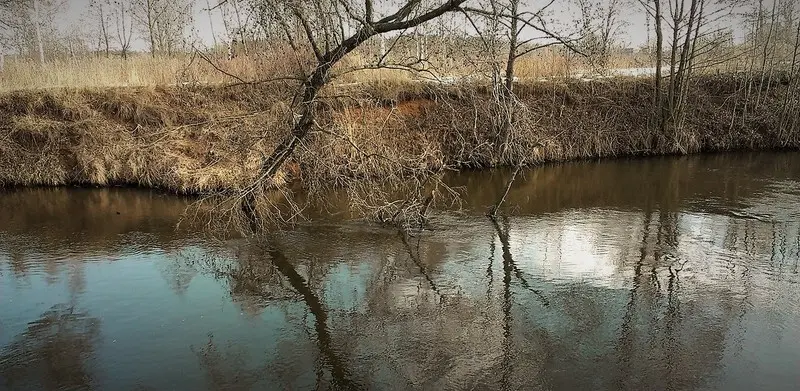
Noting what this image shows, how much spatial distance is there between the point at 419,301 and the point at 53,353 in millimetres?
3937

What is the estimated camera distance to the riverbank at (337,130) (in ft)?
36.3

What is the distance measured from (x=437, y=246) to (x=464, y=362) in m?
3.45

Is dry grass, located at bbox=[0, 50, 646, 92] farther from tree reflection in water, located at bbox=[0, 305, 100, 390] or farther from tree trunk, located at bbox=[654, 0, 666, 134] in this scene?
tree reflection in water, located at bbox=[0, 305, 100, 390]

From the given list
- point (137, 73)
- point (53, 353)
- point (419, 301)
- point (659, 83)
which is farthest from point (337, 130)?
point (659, 83)

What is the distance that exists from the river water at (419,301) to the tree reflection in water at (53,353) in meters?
0.02

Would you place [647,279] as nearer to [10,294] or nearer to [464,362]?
[464,362]

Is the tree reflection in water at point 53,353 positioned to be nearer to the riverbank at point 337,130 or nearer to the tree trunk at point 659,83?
the riverbank at point 337,130

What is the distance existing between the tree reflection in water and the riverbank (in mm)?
3772

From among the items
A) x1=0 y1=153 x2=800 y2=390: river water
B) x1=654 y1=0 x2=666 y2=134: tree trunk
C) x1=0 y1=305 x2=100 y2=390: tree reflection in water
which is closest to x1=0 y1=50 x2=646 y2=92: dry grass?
x1=654 y1=0 x2=666 y2=134: tree trunk

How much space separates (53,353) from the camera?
5953 mm

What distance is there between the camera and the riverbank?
36.3 ft

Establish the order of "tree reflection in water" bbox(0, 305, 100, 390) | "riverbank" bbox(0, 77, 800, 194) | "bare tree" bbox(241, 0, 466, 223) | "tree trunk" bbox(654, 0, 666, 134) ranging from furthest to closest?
"tree trunk" bbox(654, 0, 666, 134)
"riverbank" bbox(0, 77, 800, 194)
"bare tree" bbox(241, 0, 466, 223)
"tree reflection in water" bbox(0, 305, 100, 390)

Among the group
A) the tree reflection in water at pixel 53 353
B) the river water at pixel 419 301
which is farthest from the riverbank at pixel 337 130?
the tree reflection in water at pixel 53 353

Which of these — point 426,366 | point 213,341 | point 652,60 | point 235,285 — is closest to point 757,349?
point 426,366
